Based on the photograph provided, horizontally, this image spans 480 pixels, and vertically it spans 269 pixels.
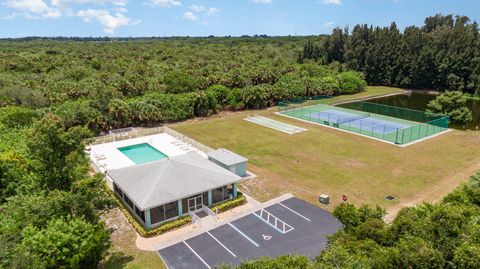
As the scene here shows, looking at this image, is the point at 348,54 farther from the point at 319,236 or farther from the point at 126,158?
the point at 319,236

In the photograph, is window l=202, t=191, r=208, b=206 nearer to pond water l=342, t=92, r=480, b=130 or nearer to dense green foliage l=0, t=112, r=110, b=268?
dense green foliage l=0, t=112, r=110, b=268

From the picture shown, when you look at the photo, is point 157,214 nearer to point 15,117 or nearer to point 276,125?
point 15,117

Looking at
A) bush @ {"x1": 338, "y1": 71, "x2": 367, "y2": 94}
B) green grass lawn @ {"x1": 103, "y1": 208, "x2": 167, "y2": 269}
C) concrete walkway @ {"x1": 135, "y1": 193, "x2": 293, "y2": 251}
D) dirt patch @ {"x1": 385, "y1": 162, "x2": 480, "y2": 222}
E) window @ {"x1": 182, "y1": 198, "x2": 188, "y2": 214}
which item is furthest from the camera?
bush @ {"x1": 338, "y1": 71, "x2": 367, "y2": 94}

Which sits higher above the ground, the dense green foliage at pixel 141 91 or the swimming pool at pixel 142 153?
the dense green foliage at pixel 141 91

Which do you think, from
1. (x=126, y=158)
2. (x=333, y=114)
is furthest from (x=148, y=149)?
(x=333, y=114)

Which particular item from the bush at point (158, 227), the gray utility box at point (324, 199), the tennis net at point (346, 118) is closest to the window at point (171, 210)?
the bush at point (158, 227)

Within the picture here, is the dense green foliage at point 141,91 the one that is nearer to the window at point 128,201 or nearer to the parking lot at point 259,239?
the window at point 128,201

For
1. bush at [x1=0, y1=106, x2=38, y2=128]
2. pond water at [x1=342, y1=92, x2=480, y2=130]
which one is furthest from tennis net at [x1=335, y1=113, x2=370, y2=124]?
bush at [x1=0, y1=106, x2=38, y2=128]
